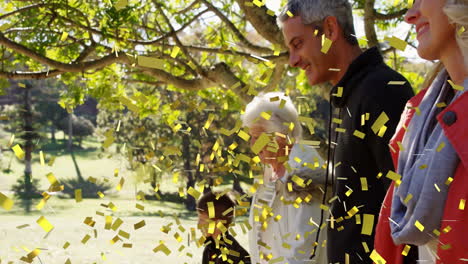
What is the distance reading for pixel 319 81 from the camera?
2143 mm

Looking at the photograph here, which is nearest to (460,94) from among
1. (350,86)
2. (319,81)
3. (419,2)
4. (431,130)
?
(431,130)

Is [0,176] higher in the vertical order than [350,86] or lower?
lower

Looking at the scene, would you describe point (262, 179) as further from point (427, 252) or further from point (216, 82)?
point (216, 82)

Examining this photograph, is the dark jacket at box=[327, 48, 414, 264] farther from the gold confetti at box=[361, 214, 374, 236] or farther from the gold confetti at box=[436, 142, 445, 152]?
the gold confetti at box=[436, 142, 445, 152]

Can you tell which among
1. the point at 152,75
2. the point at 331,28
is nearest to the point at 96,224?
the point at 152,75

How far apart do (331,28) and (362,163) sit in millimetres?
514

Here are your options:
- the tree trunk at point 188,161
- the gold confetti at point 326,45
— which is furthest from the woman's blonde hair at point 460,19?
the tree trunk at point 188,161

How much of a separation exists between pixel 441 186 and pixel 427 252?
0.79ft

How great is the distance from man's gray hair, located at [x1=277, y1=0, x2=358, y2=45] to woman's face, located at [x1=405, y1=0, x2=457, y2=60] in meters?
0.64

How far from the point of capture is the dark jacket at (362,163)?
74.4 inches

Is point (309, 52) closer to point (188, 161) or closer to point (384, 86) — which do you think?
point (384, 86)

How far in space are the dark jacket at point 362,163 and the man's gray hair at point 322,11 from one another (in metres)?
0.23

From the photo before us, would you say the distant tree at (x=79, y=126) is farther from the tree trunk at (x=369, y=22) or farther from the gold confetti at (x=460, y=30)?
the gold confetti at (x=460, y=30)

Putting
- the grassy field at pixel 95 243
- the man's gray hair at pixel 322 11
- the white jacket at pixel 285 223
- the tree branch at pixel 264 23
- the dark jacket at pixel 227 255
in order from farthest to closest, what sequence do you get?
the grassy field at pixel 95 243
the tree branch at pixel 264 23
the dark jacket at pixel 227 255
the white jacket at pixel 285 223
the man's gray hair at pixel 322 11
